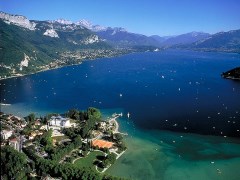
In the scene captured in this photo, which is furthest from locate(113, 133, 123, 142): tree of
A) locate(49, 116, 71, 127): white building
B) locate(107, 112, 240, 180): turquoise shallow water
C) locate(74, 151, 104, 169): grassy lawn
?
locate(49, 116, 71, 127): white building

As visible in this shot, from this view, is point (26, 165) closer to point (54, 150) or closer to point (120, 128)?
point (54, 150)

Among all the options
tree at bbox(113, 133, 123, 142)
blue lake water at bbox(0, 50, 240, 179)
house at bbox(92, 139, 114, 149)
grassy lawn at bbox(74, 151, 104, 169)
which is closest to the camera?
grassy lawn at bbox(74, 151, 104, 169)

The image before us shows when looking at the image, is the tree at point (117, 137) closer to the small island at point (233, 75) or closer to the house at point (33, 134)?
the house at point (33, 134)

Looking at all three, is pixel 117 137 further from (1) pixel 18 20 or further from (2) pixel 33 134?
(1) pixel 18 20

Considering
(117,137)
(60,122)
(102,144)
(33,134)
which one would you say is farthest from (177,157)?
(33,134)

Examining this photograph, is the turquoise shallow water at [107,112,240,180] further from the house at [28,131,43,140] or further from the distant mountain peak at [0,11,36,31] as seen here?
the distant mountain peak at [0,11,36,31]

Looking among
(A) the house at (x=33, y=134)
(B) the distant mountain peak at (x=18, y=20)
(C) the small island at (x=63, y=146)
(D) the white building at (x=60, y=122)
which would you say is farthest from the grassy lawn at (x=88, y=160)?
(B) the distant mountain peak at (x=18, y=20)

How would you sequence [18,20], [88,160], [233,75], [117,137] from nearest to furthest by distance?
[88,160]
[117,137]
[233,75]
[18,20]
